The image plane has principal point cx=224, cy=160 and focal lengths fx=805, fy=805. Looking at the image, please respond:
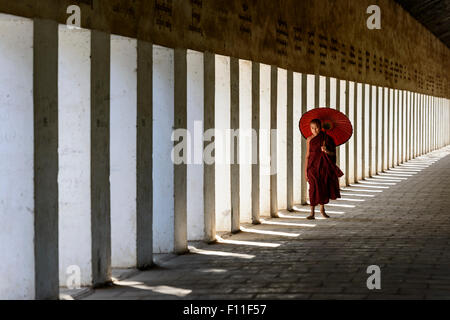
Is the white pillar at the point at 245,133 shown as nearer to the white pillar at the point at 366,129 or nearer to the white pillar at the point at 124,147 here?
the white pillar at the point at 124,147

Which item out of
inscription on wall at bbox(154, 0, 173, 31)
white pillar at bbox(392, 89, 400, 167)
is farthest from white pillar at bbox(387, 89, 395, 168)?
inscription on wall at bbox(154, 0, 173, 31)

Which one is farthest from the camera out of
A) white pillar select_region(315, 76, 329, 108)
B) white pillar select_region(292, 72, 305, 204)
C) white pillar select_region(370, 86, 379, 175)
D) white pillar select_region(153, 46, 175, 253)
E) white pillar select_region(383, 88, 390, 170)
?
white pillar select_region(383, 88, 390, 170)

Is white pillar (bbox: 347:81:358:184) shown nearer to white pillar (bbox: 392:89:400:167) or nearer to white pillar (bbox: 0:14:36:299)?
white pillar (bbox: 392:89:400:167)

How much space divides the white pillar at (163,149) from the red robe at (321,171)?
4.33 metres

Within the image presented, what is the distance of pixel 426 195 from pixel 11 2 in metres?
14.0

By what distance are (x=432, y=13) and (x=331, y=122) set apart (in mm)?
25446

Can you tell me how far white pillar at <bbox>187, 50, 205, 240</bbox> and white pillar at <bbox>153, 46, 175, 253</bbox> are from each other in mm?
1024

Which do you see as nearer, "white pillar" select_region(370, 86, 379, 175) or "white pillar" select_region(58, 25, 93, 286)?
"white pillar" select_region(58, 25, 93, 286)

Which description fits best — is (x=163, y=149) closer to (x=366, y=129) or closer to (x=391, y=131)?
(x=366, y=129)

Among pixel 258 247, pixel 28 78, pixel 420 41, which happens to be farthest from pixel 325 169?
pixel 420 41

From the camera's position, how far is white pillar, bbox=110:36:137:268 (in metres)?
10.0

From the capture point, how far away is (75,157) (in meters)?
9.04

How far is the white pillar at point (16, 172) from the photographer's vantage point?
7.80 meters

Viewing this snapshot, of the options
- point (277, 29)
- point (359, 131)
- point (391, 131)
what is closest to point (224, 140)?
point (277, 29)
